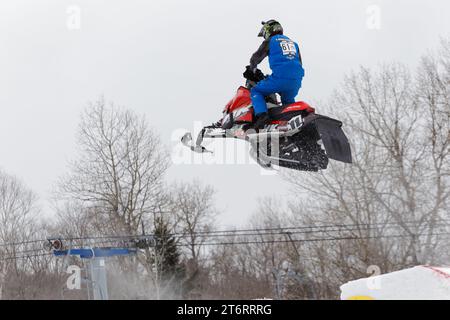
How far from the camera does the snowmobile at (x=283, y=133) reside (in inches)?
293

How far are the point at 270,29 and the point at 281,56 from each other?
0.37 meters

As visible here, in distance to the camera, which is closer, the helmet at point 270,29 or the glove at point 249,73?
the helmet at point 270,29

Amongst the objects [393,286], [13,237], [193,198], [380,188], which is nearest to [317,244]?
→ [380,188]

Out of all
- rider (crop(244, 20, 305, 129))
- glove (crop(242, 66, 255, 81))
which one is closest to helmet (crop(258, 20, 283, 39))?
rider (crop(244, 20, 305, 129))

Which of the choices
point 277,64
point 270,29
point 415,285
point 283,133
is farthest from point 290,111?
point 415,285

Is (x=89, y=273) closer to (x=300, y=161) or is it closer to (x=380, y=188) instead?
(x=300, y=161)

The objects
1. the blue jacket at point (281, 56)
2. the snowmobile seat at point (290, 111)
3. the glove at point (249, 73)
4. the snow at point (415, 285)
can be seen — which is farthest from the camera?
the glove at point (249, 73)

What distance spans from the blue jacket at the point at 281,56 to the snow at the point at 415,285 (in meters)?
3.11

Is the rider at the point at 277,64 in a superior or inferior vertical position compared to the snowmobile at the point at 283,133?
superior

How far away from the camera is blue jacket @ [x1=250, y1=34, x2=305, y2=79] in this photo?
7375mm

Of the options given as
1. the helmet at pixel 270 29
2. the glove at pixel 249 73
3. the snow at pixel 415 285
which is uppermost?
the helmet at pixel 270 29

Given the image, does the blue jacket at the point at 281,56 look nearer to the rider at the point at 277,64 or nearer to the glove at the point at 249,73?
the rider at the point at 277,64

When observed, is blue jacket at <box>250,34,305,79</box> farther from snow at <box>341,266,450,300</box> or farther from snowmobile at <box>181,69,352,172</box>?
snow at <box>341,266,450,300</box>

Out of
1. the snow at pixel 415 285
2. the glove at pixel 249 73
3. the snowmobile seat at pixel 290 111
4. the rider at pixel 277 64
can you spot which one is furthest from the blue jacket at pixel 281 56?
the snow at pixel 415 285
